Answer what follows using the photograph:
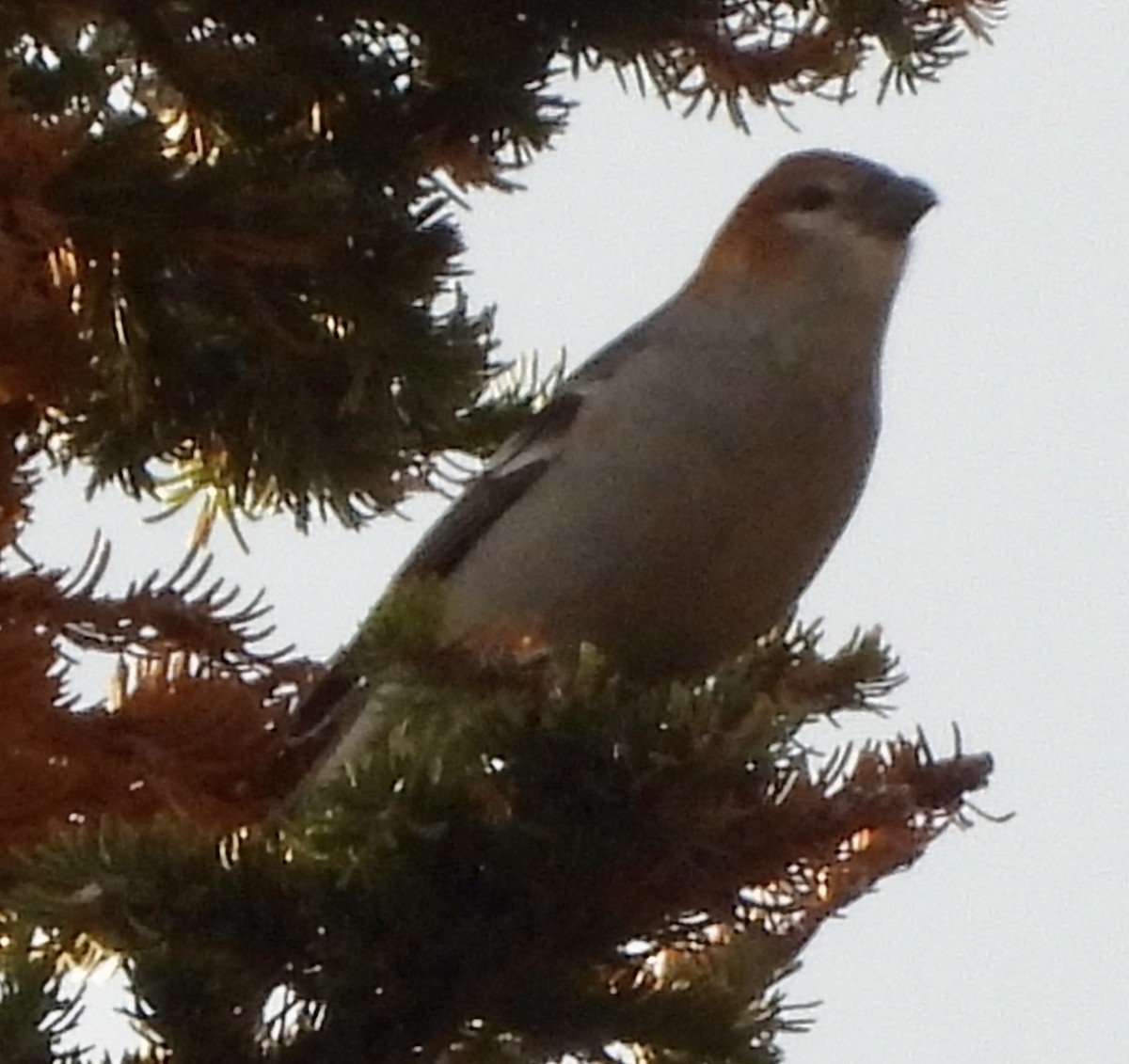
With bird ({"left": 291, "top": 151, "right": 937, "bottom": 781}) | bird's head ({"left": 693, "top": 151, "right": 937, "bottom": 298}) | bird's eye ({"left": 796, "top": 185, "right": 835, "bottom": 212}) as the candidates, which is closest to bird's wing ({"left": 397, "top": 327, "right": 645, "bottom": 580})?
bird ({"left": 291, "top": 151, "right": 937, "bottom": 781})

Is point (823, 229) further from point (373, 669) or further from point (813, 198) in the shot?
point (373, 669)

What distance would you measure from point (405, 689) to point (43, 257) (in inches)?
26.8

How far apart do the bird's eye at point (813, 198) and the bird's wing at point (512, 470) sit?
31 cm

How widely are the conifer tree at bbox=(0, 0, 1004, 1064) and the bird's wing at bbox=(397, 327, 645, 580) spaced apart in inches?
3.7

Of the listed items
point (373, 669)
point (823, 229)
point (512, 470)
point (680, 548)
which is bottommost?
point (373, 669)

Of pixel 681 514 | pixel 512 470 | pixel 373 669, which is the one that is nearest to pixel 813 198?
pixel 512 470

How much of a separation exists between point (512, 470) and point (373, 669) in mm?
1086

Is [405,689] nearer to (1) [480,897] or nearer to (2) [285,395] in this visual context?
(1) [480,897]

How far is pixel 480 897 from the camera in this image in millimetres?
1646

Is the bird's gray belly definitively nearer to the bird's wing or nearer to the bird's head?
the bird's wing

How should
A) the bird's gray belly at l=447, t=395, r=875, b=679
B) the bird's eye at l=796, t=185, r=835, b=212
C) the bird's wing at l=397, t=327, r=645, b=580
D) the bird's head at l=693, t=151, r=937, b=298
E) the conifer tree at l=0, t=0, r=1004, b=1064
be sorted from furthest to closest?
the bird's eye at l=796, t=185, r=835, b=212 < the bird's head at l=693, t=151, r=937, b=298 < the bird's wing at l=397, t=327, r=645, b=580 < the bird's gray belly at l=447, t=395, r=875, b=679 < the conifer tree at l=0, t=0, r=1004, b=1064

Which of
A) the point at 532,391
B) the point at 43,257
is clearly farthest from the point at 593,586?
the point at 43,257

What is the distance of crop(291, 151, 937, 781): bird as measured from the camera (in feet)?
8.16

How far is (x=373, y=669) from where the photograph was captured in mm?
1647
